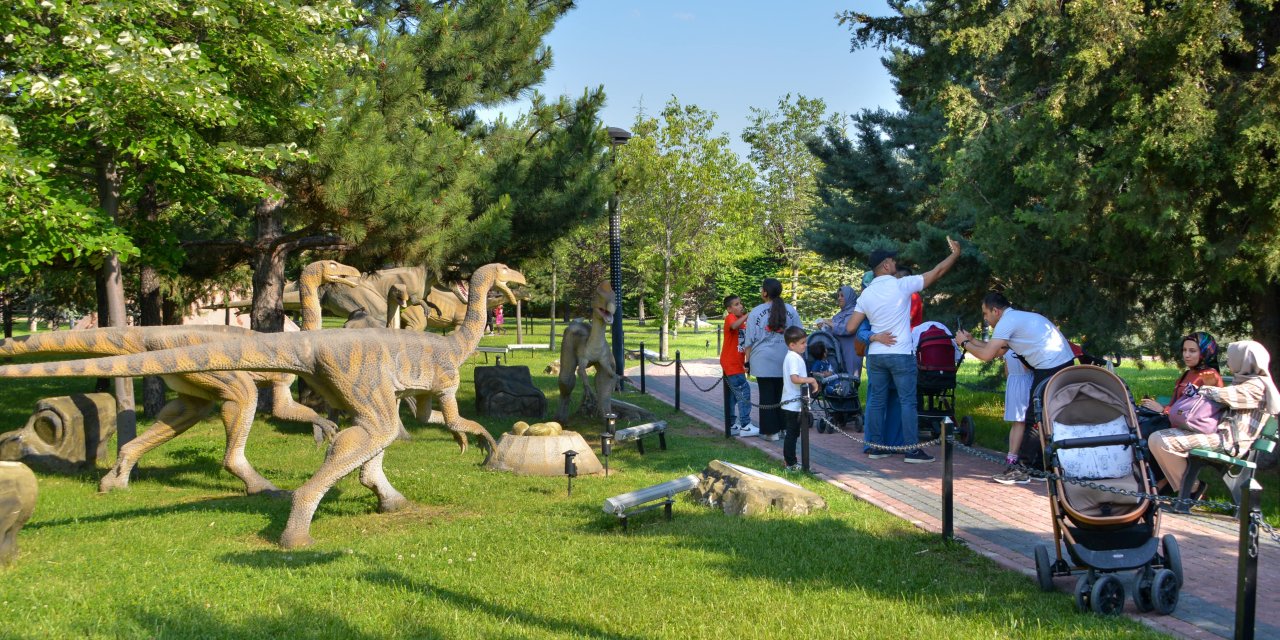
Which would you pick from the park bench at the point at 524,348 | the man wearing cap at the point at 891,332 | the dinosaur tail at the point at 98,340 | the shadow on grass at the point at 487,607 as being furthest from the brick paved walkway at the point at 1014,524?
the park bench at the point at 524,348


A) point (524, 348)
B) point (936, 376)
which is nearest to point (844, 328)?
point (936, 376)

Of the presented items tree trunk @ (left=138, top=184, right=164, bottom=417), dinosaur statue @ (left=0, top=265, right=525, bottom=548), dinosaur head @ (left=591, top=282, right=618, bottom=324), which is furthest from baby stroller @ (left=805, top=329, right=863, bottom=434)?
tree trunk @ (left=138, top=184, right=164, bottom=417)

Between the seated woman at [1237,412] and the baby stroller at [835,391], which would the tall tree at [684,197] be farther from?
the seated woman at [1237,412]

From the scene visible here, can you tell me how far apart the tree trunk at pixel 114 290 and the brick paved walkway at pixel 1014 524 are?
23.1ft

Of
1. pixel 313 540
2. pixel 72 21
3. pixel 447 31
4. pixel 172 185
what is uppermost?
pixel 447 31

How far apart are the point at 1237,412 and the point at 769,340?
5.23 meters

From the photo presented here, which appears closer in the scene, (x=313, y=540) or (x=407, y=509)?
(x=313, y=540)

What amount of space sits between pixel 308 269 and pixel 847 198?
45.3 ft

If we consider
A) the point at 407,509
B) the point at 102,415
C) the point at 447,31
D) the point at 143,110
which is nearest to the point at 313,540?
the point at 407,509

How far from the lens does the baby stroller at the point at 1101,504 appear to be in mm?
5109

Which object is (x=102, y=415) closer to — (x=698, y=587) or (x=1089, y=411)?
(x=698, y=587)

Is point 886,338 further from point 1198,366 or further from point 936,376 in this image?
point 1198,366

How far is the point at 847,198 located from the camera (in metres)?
19.9

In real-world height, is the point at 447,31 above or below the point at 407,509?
above
